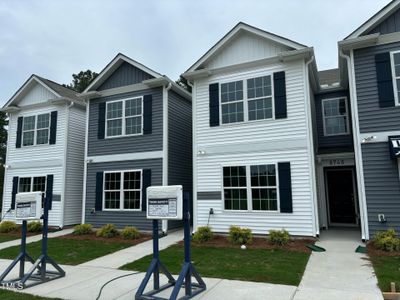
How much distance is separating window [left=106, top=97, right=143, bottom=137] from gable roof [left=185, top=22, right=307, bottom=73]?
9.78ft

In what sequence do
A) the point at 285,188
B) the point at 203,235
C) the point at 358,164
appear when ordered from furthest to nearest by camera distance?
the point at 203,235, the point at 285,188, the point at 358,164

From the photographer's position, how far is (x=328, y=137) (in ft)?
43.4

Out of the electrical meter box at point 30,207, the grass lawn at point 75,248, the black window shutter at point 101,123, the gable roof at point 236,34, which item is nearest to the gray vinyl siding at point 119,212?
the grass lawn at point 75,248

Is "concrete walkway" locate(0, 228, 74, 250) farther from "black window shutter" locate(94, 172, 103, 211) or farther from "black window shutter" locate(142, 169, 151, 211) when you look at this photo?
"black window shutter" locate(142, 169, 151, 211)

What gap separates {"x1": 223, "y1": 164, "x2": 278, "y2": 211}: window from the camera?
33.6 ft

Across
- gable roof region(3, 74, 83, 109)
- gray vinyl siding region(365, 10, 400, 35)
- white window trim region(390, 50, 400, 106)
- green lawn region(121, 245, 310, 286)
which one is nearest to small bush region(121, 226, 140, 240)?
green lawn region(121, 245, 310, 286)

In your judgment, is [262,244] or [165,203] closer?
[165,203]

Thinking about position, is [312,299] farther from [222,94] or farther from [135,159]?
[135,159]

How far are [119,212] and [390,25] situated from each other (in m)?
11.4

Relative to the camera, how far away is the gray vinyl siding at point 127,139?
41.5ft

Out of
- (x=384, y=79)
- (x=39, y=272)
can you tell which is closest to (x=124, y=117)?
(x=39, y=272)

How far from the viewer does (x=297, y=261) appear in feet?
23.7

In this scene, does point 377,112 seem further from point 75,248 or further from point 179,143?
point 75,248

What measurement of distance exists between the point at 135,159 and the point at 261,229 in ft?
18.9
